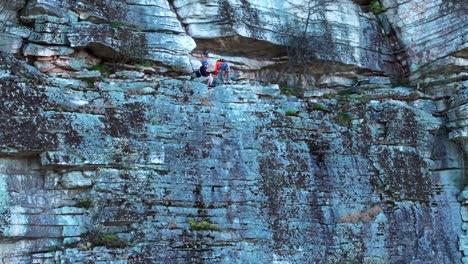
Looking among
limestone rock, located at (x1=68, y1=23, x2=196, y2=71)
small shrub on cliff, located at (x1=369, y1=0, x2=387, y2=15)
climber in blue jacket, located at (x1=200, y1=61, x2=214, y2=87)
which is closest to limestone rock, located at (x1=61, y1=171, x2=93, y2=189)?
limestone rock, located at (x1=68, y1=23, x2=196, y2=71)

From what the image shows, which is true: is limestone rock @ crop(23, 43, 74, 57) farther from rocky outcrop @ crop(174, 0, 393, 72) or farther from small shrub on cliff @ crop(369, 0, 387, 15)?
small shrub on cliff @ crop(369, 0, 387, 15)

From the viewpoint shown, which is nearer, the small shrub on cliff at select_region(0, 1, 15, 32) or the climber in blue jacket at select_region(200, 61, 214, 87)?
the small shrub on cliff at select_region(0, 1, 15, 32)

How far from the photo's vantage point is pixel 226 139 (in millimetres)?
14906

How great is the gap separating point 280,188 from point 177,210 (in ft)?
7.50

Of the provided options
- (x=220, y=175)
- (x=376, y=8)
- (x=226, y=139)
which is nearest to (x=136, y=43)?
(x=226, y=139)

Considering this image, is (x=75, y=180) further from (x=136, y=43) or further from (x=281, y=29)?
(x=281, y=29)

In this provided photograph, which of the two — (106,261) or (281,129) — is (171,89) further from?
(106,261)

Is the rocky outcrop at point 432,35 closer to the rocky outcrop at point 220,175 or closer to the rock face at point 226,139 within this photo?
the rock face at point 226,139

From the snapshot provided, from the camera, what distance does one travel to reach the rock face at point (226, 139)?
1324cm

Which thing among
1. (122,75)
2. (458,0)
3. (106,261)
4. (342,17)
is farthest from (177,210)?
(458,0)

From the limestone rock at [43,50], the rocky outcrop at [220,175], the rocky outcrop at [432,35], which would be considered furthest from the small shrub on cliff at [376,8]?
the limestone rock at [43,50]

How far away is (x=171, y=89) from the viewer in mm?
14875

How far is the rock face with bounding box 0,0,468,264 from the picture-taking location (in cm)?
1324

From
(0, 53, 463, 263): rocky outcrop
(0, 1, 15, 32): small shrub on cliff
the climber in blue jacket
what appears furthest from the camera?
the climber in blue jacket
